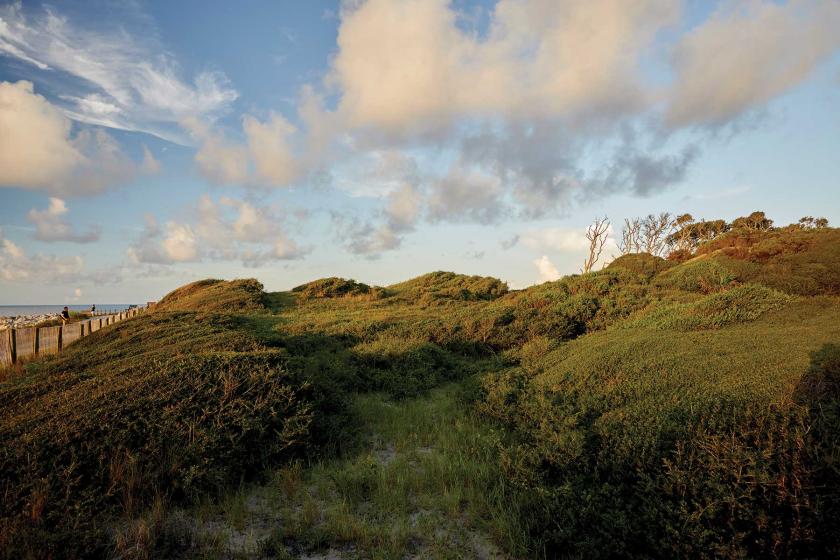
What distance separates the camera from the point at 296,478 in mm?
5855

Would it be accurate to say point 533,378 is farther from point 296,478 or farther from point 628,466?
point 296,478

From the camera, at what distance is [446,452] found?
679 cm

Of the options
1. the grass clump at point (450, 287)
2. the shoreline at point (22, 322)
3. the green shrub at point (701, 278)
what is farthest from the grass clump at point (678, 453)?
the shoreline at point (22, 322)

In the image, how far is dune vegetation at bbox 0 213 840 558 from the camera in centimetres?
421

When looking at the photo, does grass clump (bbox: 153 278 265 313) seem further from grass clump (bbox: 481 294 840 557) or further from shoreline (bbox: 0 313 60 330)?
grass clump (bbox: 481 294 840 557)

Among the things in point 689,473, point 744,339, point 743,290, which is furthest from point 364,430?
point 743,290

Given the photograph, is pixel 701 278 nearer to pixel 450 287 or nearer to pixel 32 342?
pixel 450 287

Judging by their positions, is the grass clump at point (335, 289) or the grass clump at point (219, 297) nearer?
the grass clump at point (219, 297)

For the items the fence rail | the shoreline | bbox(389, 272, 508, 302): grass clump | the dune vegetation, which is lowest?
the dune vegetation

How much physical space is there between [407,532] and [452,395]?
509cm

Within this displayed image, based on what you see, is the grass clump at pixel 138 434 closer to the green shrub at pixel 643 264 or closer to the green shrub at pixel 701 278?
the green shrub at pixel 701 278

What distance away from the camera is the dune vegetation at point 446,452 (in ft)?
13.8

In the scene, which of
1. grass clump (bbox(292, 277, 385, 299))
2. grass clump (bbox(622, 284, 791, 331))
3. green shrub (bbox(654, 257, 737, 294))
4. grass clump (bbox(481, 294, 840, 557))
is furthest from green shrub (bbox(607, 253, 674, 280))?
grass clump (bbox(292, 277, 385, 299))

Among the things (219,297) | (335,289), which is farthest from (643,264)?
(219,297)
